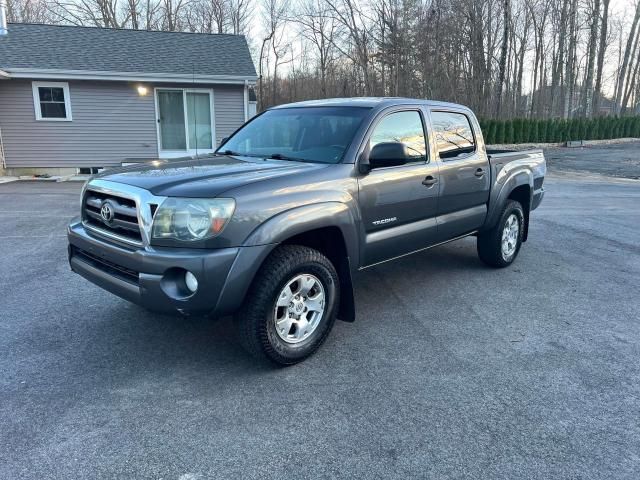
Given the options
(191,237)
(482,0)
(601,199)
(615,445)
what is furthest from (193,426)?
(482,0)

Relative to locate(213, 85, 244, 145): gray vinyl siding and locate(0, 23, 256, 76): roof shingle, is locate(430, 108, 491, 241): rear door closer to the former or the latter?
locate(213, 85, 244, 145): gray vinyl siding

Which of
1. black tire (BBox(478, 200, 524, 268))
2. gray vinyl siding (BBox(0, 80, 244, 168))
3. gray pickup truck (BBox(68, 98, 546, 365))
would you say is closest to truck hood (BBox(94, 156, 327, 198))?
gray pickup truck (BBox(68, 98, 546, 365))

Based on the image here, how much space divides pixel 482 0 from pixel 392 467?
106 feet

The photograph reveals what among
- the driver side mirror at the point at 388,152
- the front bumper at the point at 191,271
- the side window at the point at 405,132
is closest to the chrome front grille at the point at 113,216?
the front bumper at the point at 191,271

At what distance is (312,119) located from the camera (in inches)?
167

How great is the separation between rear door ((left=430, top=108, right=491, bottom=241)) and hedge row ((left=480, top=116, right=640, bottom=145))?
2156 centimetres

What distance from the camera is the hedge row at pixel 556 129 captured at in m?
26.3

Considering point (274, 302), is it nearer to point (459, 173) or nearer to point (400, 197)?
point (400, 197)

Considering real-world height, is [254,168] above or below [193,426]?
above

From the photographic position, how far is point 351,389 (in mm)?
3088

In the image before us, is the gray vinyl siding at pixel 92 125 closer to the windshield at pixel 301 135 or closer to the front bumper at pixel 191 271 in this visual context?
the windshield at pixel 301 135

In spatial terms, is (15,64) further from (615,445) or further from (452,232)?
(615,445)

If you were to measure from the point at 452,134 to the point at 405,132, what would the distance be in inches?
33.2

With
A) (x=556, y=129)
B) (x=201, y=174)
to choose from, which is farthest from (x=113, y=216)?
(x=556, y=129)
